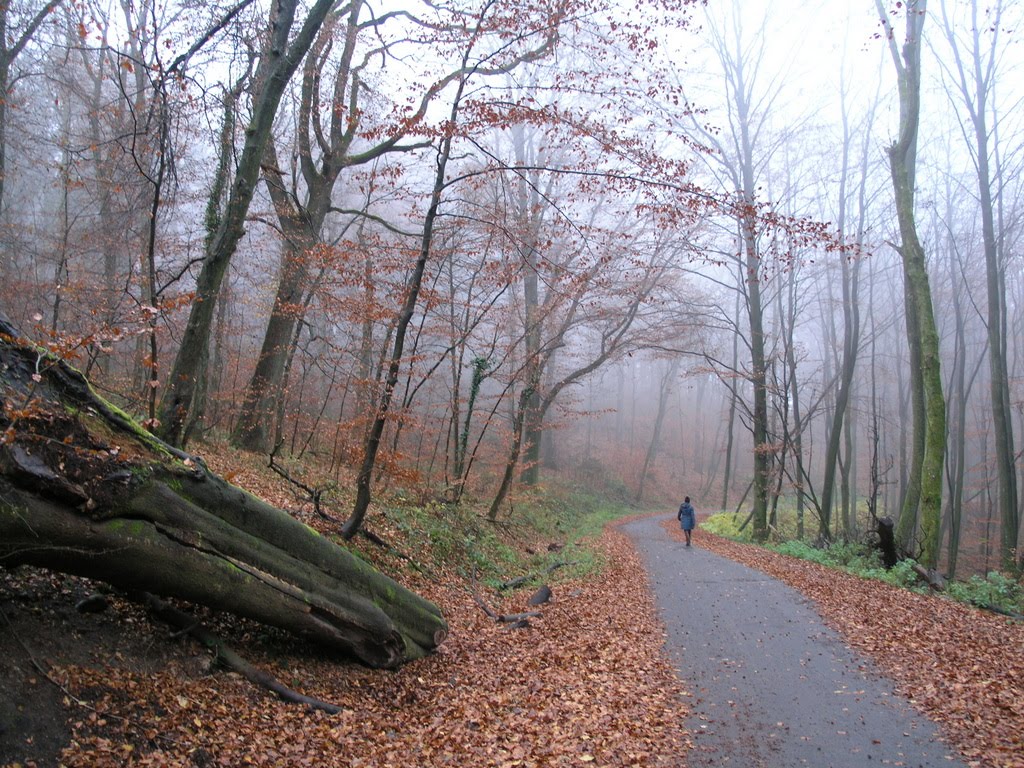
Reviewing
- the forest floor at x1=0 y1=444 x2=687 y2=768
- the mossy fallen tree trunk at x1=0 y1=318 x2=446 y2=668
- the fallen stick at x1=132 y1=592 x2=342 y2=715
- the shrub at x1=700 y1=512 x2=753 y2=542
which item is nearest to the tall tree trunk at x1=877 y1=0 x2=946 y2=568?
the forest floor at x1=0 y1=444 x2=687 y2=768

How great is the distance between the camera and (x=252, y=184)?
716 cm

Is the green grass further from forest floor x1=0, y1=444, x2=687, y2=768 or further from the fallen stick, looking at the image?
the fallen stick

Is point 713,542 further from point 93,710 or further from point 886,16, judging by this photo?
point 93,710

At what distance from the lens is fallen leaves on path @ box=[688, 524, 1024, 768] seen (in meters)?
4.80

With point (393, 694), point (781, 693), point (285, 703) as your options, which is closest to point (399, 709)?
point (393, 694)

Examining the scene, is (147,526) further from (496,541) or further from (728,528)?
(728,528)

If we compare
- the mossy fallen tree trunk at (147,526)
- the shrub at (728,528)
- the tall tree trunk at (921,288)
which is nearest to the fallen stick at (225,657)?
the mossy fallen tree trunk at (147,526)

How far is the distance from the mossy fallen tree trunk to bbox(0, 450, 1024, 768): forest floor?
46 centimetres

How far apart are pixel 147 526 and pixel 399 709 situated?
266cm

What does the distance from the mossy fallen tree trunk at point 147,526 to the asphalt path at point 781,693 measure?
10.3 ft

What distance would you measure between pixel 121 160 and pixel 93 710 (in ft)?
30.0

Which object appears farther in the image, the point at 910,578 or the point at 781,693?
the point at 910,578

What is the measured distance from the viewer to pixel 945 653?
6.68 meters

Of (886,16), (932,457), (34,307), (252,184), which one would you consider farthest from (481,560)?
(886,16)
